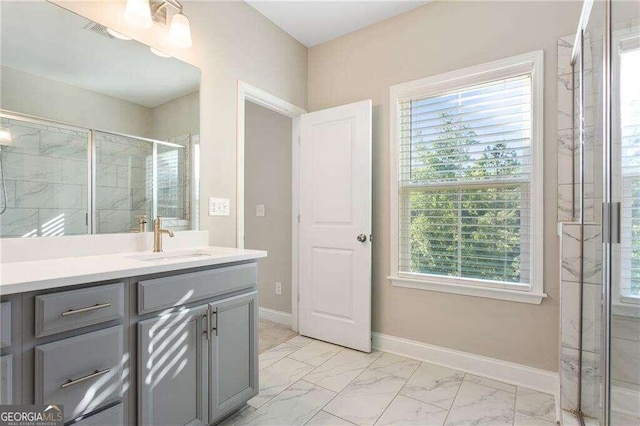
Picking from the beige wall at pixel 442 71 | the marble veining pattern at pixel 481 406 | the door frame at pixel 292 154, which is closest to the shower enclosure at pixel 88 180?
the door frame at pixel 292 154

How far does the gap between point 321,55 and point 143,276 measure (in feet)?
8.41

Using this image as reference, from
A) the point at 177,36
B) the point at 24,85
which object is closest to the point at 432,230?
the point at 177,36

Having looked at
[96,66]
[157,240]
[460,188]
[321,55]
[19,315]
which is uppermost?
[321,55]

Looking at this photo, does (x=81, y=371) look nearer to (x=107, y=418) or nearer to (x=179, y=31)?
(x=107, y=418)

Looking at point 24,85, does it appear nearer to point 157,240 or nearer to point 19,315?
point 157,240

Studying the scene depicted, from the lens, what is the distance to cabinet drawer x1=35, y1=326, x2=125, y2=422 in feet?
3.27

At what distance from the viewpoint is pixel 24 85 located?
1393mm

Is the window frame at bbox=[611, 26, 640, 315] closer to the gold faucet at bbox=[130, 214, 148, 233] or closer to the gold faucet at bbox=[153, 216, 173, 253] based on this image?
the gold faucet at bbox=[153, 216, 173, 253]

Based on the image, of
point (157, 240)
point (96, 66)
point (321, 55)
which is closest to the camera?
point (96, 66)

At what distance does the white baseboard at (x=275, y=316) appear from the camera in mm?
3246

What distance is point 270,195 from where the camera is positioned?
3.38 metres

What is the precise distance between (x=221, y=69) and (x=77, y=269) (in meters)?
1.62

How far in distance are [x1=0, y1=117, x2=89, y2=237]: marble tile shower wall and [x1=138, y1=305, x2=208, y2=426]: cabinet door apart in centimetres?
67

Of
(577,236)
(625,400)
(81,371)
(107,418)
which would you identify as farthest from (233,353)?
(577,236)
